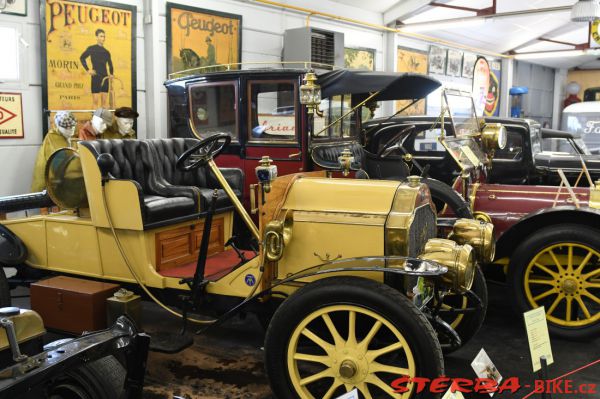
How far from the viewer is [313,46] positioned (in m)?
6.95

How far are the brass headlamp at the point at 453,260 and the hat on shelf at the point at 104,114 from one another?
370 cm

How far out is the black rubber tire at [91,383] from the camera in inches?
82.7

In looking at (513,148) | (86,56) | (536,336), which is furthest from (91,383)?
(513,148)

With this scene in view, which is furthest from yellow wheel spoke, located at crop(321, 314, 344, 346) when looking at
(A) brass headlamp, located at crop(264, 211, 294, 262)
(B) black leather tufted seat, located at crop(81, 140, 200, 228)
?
(B) black leather tufted seat, located at crop(81, 140, 200, 228)

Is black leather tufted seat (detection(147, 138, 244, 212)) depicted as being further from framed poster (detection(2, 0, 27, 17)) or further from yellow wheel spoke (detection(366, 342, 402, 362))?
framed poster (detection(2, 0, 27, 17))

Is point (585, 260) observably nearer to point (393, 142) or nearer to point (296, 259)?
point (296, 259)

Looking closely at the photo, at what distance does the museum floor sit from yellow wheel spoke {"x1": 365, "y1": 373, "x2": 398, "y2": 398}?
0.67 m

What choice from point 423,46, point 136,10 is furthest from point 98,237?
point 423,46

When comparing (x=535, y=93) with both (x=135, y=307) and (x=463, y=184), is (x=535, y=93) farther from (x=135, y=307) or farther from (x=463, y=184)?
(x=135, y=307)

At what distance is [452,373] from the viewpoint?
296 centimetres

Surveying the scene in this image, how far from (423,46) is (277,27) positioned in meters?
3.80

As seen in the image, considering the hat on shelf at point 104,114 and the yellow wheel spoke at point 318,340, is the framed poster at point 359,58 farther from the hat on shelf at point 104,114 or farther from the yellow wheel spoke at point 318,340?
the yellow wheel spoke at point 318,340

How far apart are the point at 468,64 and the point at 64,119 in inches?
341

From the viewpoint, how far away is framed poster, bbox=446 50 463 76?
1088 centimetres
